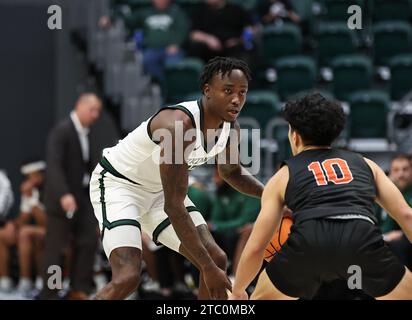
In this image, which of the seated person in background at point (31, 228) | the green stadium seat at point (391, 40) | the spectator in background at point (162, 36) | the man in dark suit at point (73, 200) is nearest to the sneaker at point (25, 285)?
the seated person in background at point (31, 228)

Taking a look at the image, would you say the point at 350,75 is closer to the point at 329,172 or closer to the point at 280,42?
the point at 280,42

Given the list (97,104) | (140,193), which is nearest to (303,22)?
(97,104)

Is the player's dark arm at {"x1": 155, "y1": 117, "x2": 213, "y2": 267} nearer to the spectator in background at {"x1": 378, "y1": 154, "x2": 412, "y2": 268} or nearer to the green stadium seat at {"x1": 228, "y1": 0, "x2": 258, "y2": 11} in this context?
the spectator in background at {"x1": 378, "y1": 154, "x2": 412, "y2": 268}

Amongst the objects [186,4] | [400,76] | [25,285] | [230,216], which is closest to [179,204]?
[230,216]

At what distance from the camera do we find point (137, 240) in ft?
16.5

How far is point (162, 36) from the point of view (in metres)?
10.9

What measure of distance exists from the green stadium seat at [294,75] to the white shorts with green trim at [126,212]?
17.6ft

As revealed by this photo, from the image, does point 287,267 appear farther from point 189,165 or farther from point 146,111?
point 146,111

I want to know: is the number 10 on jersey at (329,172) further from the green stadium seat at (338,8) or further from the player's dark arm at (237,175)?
the green stadium seat at (338,8)

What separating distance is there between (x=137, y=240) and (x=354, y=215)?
3.99ft

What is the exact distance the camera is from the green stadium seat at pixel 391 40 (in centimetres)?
1130

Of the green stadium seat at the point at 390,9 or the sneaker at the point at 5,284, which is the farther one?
the green stadium seat at the point at 390,9

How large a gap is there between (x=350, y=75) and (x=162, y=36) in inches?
84.2

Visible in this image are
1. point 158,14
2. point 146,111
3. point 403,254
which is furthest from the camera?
point 158,14
